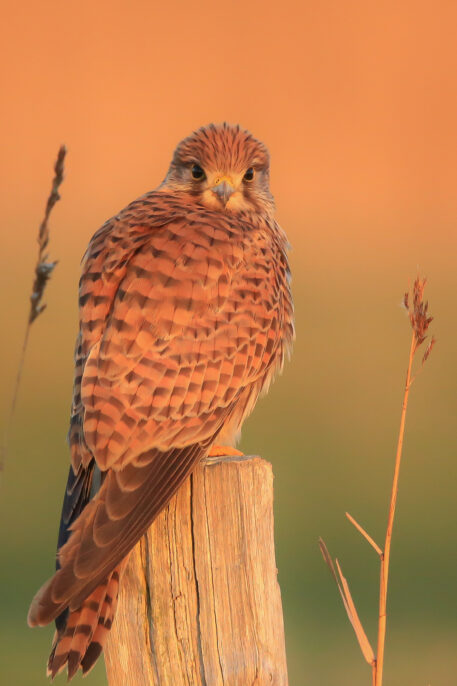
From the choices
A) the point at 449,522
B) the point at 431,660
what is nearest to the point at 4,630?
the point at 431,660

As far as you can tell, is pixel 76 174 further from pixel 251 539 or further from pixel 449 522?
pixel 251 539

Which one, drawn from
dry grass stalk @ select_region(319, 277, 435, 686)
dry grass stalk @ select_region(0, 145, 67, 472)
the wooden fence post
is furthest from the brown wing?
dry grass stalk @ select_region(319, 277, 435, 686)

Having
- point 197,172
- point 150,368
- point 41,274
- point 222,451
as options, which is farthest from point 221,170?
point 41,274

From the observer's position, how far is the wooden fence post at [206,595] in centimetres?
329

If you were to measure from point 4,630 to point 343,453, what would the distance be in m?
3.69

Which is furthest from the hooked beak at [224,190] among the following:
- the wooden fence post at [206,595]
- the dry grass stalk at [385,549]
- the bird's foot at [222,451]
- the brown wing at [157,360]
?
the wooden fence post at [206,595]

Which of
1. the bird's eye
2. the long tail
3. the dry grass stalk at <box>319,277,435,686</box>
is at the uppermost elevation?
the bird's eye

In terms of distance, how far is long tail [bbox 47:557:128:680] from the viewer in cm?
316

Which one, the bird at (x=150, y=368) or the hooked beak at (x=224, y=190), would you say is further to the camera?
the hooked beak at (x=224, y=190)

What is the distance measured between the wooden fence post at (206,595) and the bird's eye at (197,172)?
5.09 feet

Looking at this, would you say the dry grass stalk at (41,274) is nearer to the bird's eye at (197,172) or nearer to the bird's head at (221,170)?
the bird's head at (221,170)

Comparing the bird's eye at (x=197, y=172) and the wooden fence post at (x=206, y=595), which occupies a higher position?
the bird's eye at (x=197, y=172)

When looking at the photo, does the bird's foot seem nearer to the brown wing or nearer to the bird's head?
the brown wing

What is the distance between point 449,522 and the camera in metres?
9.30
